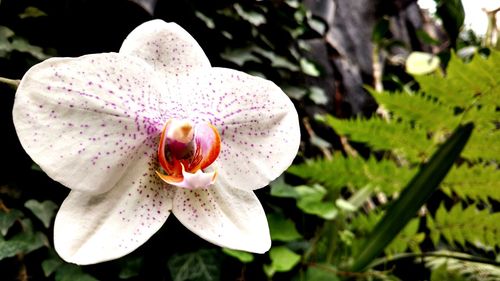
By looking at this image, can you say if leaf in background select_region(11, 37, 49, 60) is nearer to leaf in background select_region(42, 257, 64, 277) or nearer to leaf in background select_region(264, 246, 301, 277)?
leaf in background select_region(42, 257, 64, 277)

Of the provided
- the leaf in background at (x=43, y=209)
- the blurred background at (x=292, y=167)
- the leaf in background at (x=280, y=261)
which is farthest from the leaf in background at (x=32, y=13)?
the leaf in background at (x=280, y=261)

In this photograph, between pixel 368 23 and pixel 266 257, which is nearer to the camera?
pixel 266 257

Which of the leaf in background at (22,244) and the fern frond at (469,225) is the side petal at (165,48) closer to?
the leaf in background at (22,244)

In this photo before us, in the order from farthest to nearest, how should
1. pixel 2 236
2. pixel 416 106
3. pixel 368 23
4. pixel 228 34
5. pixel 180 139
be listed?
1. pixel 368 23
2. pixel 228 34
3. pixel 416 106
4. pixel 2 236
5. pixel 180 139

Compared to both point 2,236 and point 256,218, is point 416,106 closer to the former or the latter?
point 256,218

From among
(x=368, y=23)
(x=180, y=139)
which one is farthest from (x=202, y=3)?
(x=368, y=23)

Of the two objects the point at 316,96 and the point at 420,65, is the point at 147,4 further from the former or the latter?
the point at 420,65

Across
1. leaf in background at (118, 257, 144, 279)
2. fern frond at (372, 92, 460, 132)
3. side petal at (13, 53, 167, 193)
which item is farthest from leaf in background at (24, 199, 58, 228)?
fern frond at (372, 92, 460, 132)
